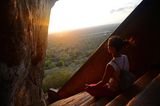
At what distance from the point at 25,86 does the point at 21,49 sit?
140 centimetres

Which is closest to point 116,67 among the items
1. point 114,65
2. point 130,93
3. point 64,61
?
point 114,65

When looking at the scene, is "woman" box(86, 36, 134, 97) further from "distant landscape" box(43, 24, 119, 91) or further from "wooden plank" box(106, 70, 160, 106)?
"distant landscape" box(43, 24, 119, 91)

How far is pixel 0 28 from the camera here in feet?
9.39

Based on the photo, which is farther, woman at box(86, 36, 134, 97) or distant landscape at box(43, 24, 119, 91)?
distant landscape at box(43, 24, 119, 91)

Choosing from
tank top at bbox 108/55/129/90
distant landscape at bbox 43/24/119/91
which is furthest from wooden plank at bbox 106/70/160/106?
distant landscape at bbox 43/24/119/91

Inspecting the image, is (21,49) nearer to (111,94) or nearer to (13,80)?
(13,80)

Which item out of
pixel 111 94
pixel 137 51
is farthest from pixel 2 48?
pixel 137 51

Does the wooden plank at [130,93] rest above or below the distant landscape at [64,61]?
above

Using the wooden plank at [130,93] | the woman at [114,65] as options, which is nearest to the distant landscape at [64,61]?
the woman at [114,65]

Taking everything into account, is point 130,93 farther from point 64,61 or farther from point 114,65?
point 64,61

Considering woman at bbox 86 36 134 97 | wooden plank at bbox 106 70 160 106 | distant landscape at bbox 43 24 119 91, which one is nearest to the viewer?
wooden plank at bbox 106 70 160 106

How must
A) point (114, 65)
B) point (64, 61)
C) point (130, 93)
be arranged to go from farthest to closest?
point (64, 61) < point (114, 65) < point (130, 93)

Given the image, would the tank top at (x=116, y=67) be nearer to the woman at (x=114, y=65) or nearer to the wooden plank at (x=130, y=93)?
the woman at (x=114, y=65)

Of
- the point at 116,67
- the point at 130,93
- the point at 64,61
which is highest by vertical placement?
the point at 116,67
